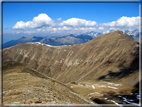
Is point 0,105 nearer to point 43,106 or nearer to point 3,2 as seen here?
point 43,106

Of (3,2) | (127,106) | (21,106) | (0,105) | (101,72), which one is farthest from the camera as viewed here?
(101,72)

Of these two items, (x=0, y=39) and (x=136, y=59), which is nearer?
(x=0, y=39)

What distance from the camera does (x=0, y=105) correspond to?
264 inches

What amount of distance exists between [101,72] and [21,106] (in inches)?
7446

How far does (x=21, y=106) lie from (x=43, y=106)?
2204mm

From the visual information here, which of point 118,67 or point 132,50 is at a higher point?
point 132,50

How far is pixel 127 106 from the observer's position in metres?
48.9

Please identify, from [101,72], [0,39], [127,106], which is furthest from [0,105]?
[101,72]

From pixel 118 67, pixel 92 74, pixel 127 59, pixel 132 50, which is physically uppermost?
pixel 132 50

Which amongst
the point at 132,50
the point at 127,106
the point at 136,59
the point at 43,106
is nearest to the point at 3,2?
the point at 43,106

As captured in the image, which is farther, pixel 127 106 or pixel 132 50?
pixel 132 50

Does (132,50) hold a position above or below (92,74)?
above

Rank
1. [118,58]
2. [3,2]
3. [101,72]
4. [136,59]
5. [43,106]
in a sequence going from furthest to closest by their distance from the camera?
1. [118,58]
2. [101,72]
3. [136,59]
4. [43,106]
5. [3,2]

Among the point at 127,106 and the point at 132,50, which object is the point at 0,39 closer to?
the point at 127,106
